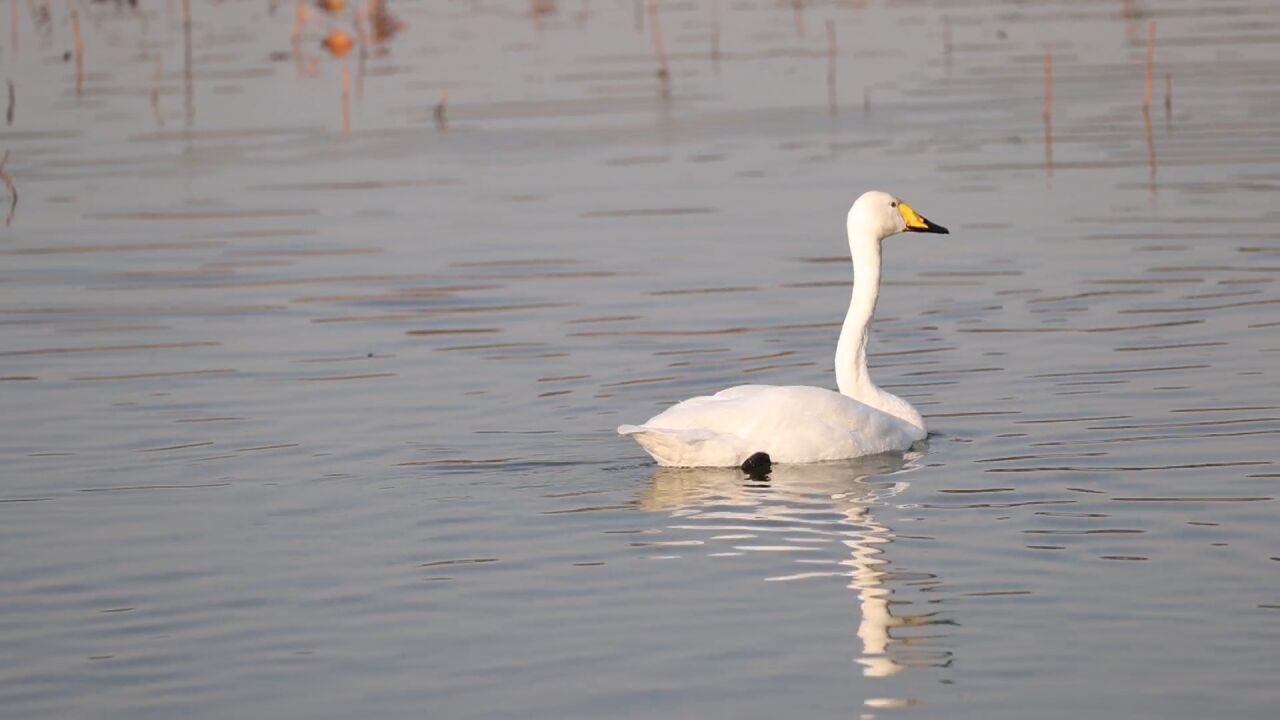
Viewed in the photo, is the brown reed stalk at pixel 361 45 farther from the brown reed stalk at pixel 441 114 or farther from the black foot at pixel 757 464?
the black foot at pixel 757 464

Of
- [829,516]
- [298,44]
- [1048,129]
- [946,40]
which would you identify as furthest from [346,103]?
[829,516]

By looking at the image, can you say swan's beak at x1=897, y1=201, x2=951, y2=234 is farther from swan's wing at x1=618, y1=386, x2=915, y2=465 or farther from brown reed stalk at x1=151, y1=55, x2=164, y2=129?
brown reed stalk at x1=151, y1=55, x2=164, y2=129

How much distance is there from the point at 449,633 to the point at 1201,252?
9.66 meters

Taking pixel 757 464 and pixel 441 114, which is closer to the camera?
pixel 757 464

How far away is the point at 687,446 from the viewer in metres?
10.4

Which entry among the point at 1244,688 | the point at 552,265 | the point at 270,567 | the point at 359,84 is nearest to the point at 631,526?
the point at 270,567

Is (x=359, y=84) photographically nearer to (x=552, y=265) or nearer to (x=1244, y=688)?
(x=552, y=265)

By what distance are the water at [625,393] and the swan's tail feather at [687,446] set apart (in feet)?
0.45

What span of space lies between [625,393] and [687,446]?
2.21 metres

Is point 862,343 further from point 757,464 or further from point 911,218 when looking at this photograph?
point 757,464

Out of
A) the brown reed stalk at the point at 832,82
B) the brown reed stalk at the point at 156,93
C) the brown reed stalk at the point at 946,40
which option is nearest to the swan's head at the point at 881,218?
the brown reed stalk at the point at 832,82

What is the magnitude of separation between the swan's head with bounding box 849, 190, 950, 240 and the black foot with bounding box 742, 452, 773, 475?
2.50m

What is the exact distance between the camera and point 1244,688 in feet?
23.0

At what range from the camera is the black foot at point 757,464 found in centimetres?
1048
